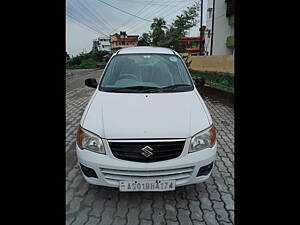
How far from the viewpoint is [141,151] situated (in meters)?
1.85

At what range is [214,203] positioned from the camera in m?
2.16

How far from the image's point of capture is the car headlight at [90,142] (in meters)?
1.92

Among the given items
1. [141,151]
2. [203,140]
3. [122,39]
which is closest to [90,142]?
[141,151]

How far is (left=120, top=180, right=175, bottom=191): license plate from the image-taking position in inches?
73.5

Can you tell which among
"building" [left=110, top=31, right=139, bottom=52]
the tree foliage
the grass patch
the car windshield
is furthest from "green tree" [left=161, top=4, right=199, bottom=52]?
"building" [left=110, top=31, right=139, bottom=52]

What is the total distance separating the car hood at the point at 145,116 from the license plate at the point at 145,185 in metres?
0.41

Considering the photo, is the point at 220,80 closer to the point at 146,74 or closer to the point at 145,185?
the point at 146,74

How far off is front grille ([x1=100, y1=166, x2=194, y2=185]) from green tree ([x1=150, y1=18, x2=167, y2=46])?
21.6 metres

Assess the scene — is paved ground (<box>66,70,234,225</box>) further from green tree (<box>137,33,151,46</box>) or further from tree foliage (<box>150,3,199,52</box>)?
green tree (<box>137,33,151,46</box>)

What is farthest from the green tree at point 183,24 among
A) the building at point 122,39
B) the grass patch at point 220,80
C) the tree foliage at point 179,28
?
the building at point 122,39

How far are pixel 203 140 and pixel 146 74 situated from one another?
4.66ft
